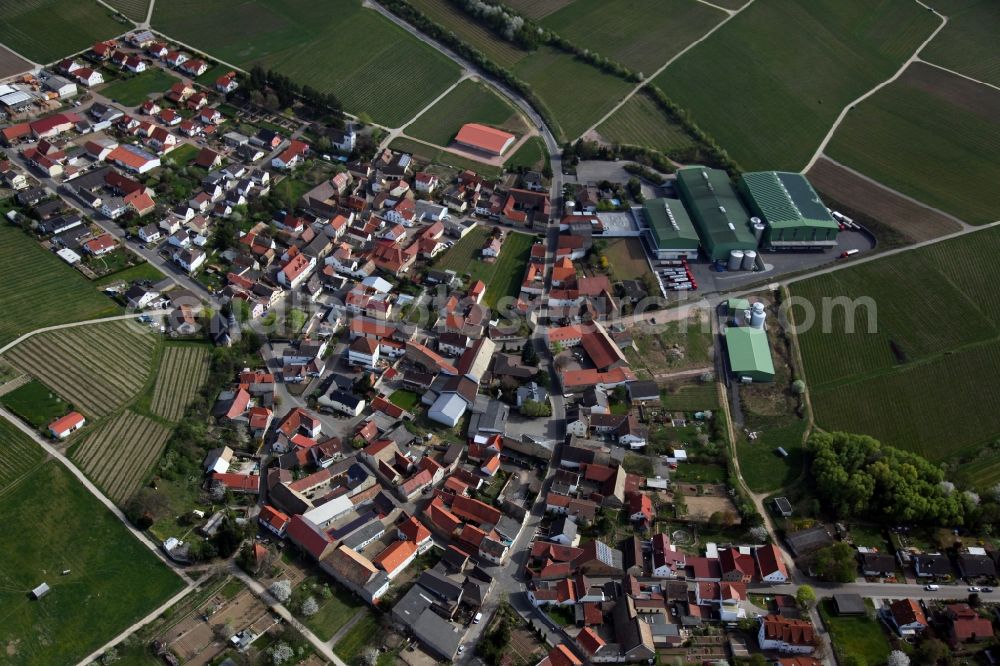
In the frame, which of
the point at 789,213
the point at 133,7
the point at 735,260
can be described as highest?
the point at 789,213

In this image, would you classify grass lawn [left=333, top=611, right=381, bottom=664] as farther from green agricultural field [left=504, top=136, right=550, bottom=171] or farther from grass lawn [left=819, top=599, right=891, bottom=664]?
green agricultural field [left=504, top=136, right=550, bottom=171]

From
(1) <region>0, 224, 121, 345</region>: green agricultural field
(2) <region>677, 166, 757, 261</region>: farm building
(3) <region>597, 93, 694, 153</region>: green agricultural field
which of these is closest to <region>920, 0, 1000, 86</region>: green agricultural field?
(3) <region>597, 93, 694, 153</region>: green agricultural field

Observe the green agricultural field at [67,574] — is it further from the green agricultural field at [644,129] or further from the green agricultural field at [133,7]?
the green agricultural field at [133,7]

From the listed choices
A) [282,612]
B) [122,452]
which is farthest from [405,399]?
[122,452]

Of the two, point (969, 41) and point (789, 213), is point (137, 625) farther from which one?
point (969, 41)

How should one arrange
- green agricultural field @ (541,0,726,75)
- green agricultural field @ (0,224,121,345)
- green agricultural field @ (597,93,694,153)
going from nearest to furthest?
green agricultural field @ (0,224,121,345)
green agricultural field @ (597,93,694,153)
green agricultural field @ (541,0,726,75)

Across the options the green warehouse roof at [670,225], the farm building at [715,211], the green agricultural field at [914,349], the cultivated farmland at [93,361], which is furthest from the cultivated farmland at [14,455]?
the farm building at [715,211]

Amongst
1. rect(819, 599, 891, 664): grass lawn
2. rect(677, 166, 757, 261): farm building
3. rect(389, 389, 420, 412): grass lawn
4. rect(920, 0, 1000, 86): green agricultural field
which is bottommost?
rect(389, 389, 420, 412): grass lawn
